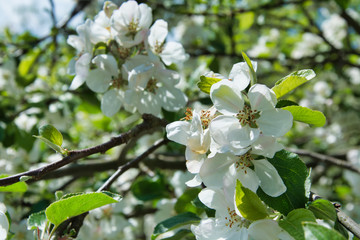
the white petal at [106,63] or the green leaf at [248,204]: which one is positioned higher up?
the white petal at [106,63]

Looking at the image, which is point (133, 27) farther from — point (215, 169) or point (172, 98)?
point (215, 169)

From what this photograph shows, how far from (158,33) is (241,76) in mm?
598

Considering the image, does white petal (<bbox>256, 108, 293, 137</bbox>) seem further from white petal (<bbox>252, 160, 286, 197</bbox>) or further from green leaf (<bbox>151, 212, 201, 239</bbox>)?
green leaf (<bbox>151, 212, 201, 239</bbox>)

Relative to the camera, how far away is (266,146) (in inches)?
32.2

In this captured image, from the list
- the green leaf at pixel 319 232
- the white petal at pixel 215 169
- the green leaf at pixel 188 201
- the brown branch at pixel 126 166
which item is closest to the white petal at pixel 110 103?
the brown branch at pixel 126 166

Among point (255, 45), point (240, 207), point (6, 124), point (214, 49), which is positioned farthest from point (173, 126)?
point (255, 45)

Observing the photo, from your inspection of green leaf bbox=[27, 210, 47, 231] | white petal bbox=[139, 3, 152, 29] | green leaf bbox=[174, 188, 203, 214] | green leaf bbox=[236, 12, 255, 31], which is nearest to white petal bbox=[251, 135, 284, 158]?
green leaf bbox=[174, 188, 203, 214]

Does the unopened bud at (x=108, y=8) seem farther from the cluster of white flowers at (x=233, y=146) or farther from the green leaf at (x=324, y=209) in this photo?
the green leaf at (x=324, y=209)

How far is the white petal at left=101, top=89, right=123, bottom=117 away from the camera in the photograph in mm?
1372

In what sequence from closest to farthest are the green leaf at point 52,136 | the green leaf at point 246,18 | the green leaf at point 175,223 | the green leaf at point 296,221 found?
the green leaf at point 296,221, the green leaf at point 52,136, the green leaf at point 175,223, the green leaf at point 246,18

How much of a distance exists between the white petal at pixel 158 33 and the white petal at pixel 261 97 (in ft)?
2.12

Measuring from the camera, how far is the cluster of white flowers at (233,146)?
817 millimetres

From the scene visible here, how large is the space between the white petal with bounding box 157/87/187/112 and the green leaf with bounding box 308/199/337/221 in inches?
28.1

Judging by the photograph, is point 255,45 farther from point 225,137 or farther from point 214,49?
point 225,137
